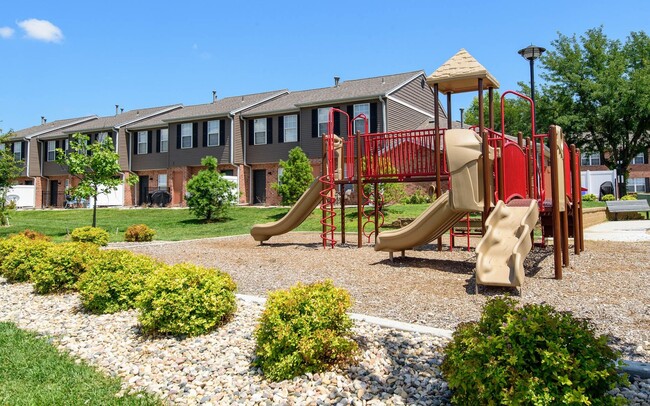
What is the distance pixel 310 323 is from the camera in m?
3.70

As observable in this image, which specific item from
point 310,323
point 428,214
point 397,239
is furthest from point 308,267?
point 310,323

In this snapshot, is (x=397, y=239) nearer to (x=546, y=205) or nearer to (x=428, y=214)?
(x=428, y=214)

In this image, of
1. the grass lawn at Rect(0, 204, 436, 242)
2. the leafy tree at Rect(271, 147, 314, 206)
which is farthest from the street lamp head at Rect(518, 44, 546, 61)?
the leafy tree at Rect(271, 147, 314, 206)

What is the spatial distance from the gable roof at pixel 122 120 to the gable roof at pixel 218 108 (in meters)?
1.38

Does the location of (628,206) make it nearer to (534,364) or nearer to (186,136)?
(534,364)

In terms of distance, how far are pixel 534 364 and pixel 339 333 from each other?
5.29ft

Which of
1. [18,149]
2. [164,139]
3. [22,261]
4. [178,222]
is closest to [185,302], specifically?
[22,261]

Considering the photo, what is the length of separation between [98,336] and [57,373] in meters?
0.99

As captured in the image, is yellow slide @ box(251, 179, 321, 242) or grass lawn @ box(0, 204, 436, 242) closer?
yellow slide @ box(251, 179, 321, 242)

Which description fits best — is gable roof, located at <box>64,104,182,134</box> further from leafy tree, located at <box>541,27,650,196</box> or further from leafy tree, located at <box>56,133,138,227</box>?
leafy tree, located at <box>541,27,650,196</box>

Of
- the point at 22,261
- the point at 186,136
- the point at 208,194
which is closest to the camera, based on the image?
the point at 22,261

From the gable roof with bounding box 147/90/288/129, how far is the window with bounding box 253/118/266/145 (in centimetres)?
145

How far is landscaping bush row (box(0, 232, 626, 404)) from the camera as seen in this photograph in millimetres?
2508

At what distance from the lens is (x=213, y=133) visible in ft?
104
